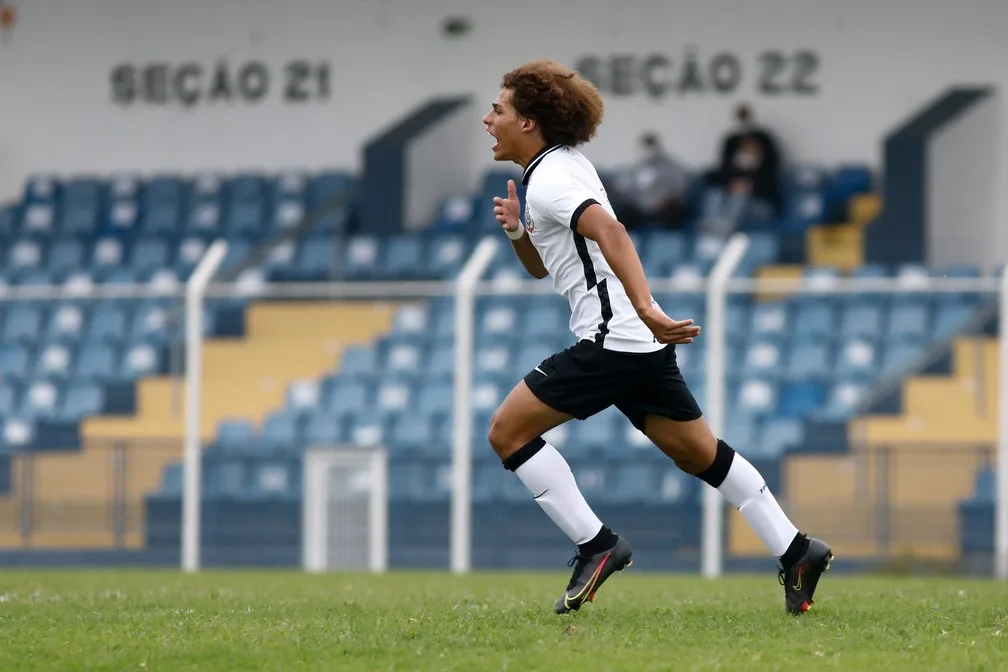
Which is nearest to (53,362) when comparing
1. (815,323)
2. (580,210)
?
(815,323)

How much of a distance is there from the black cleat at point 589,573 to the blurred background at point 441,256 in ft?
23.3

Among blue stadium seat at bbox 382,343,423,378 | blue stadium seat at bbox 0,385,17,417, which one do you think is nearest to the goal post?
blue stadium seat at bbox 382,343,423,378


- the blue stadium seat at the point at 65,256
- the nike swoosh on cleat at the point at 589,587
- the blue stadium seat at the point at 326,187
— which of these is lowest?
the nike swoosh on cleat at the point at 589,587

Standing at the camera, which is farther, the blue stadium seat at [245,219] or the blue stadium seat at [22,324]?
the blue stadium seat at [245,219]

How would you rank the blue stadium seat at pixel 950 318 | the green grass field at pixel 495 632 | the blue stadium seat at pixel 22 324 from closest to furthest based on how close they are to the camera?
the green grass field at pixel 495 632 < the blue stadium seat at pixel 950 318 < the blue stadium seat at pixel 22 324

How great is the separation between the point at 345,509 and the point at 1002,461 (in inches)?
193

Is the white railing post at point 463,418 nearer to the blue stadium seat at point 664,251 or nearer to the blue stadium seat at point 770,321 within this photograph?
the blue stadium seat at point 770,321

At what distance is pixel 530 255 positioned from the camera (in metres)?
6.97

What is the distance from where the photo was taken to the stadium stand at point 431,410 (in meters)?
13.9

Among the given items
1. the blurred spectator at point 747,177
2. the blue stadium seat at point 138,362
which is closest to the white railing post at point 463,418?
the blue stadium seat at point 138,362

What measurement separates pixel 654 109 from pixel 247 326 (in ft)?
21.5

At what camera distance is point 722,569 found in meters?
13.7

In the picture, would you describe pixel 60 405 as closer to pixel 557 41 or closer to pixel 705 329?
pixel 705 329

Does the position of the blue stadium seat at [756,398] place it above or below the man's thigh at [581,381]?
below
